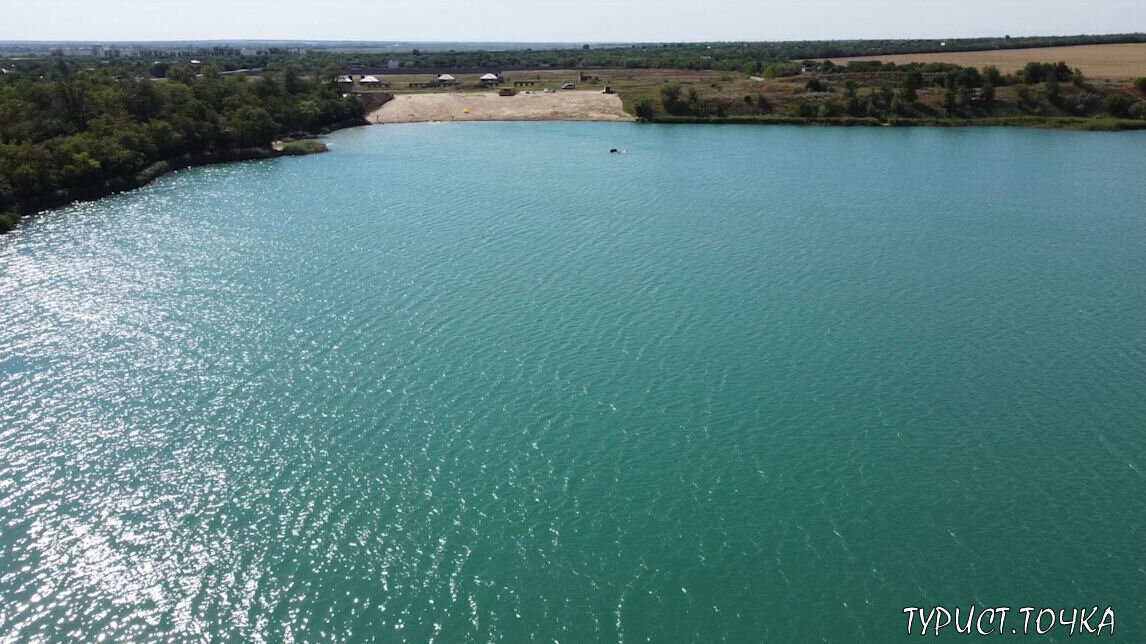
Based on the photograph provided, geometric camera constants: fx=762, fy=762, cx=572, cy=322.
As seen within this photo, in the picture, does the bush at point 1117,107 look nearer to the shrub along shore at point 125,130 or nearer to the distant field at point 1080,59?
the distant field at point 1080,59

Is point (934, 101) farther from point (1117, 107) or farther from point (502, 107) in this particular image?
point (502, 107)

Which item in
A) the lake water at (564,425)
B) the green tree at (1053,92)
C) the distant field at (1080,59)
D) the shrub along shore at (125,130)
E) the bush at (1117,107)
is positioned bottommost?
the lake water at (564,425)

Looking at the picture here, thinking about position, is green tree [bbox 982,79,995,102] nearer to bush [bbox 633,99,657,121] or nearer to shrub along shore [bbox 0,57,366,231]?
bush [bbox 633,99,657,121]

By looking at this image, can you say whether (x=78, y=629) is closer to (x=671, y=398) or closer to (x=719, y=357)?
(x=671, y=398)

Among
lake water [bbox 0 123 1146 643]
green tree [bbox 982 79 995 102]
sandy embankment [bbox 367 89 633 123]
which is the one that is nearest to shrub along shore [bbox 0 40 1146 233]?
green tree [bbox 982 79 995 102]

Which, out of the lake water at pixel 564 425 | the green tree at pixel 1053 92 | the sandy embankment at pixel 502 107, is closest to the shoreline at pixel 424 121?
the sandy embankment at pixel 502 107

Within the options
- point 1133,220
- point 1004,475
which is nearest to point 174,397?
point 1004,475

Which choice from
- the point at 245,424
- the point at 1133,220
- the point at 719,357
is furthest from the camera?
the point at 1133,220
